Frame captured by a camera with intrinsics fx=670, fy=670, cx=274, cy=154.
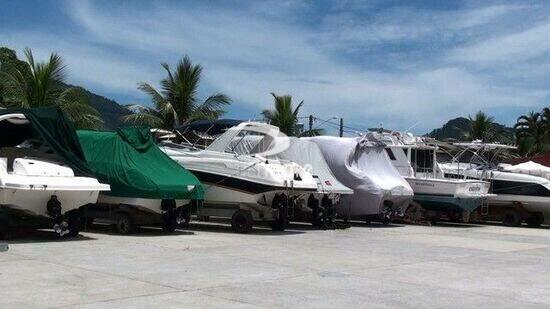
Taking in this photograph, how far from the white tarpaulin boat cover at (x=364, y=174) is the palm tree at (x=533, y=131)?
39839mm

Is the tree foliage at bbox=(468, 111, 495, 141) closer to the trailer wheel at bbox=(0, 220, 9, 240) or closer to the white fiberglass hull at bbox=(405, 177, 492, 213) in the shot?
the white fiberglass hull at bbox=(405, 177, 492, 213)

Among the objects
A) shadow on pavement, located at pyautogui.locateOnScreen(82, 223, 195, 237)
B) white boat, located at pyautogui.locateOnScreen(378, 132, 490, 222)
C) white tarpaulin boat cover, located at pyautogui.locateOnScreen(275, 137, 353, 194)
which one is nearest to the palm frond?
white boat, located at pyautogui.locateOnScreen(378, 132, 490, 222)

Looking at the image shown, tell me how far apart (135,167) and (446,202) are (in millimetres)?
12618

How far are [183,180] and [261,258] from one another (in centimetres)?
459

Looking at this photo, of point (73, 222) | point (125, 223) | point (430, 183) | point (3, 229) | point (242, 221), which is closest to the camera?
point (3, 229)

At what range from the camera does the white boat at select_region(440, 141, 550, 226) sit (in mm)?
26062

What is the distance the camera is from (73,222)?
14156 mm

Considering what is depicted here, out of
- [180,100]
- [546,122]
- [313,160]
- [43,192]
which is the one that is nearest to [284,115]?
[180,100]

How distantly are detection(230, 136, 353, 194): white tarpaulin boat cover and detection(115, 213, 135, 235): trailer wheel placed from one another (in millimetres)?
4415

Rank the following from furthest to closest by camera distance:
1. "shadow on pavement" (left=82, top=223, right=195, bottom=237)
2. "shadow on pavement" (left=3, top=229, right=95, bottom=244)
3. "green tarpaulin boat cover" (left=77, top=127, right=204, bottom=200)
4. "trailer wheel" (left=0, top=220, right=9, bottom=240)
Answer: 1. "shadow on pavement" (left=82, top=223, right=195, bottom=237)
2. "green tarpaulin boat cover" (left=77, top=127, right=204, bottom=200)
3. "shadow on pavement" (left=3, top=229, right=95, bottom=244)
4. "trailer wheel" (left=0, top=220, right=9, bottom=240)

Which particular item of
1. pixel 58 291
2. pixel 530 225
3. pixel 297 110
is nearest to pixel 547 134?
pixel 297 110

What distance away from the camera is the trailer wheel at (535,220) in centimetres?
2652

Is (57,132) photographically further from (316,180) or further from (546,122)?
(546,122)

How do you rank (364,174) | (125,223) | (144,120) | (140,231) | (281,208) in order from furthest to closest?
(144,120), (364,174), (281,208), (140,231), (125,223)
